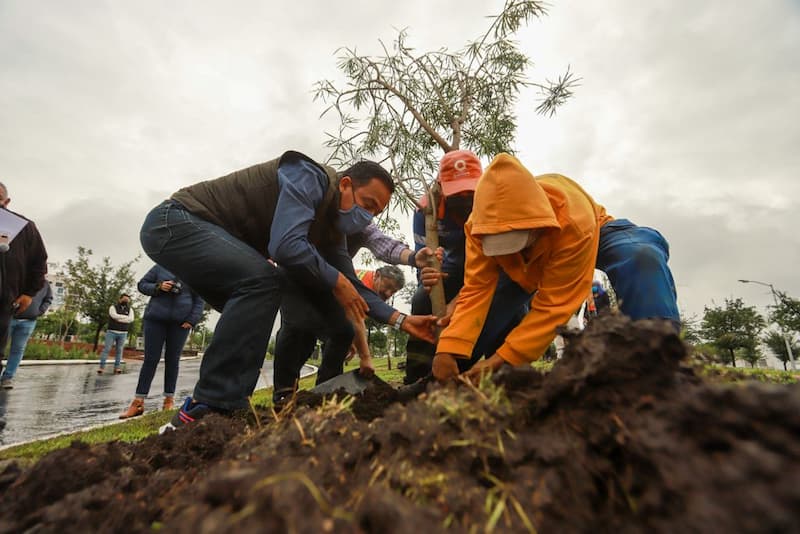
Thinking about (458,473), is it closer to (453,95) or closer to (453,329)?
(453,329)

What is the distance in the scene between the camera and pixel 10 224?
3566mm

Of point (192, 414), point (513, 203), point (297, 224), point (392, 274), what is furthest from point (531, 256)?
point (392, 274)

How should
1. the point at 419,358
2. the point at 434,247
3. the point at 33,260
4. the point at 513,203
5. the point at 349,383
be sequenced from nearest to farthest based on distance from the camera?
the point at 513,203 → the point at 349,383 → the point at 434,247 → the point at 419,358 → the point at 33,260

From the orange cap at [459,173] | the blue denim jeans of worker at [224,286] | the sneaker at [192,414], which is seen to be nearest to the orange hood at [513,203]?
the orange cap at [459,173]

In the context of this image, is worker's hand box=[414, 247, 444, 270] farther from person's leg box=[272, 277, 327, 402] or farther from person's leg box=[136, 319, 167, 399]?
person's leg box=[136, 319, 167, 399]

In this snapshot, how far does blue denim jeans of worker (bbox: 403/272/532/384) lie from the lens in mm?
3029

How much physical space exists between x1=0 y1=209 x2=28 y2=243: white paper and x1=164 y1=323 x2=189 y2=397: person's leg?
1.67 meters

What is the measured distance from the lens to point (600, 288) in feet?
33.6

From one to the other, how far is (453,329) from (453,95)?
3.83 metres

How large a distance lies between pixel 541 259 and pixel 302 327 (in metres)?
2.15

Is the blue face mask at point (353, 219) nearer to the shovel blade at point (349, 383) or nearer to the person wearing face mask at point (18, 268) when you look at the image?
the shovel blade at point (349, 383)

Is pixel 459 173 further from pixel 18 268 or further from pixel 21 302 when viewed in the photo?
pixel 21 302

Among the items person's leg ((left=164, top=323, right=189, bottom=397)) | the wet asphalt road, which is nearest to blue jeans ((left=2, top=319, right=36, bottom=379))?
the wet asphalt road

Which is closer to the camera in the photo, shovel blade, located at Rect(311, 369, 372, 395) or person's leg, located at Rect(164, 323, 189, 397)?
shovel blade, located at Rect(311, 369, 372, 395)
